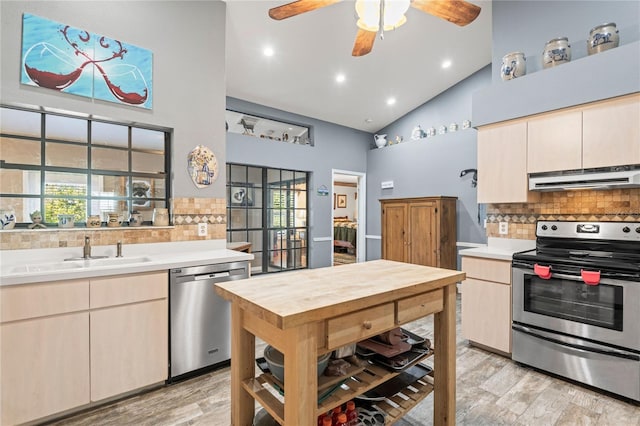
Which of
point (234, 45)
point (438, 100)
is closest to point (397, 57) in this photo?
point (438, 100)

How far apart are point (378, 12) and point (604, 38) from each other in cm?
197

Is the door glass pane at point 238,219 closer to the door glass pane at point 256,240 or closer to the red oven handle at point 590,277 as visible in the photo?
the door glass pane at point 256,240

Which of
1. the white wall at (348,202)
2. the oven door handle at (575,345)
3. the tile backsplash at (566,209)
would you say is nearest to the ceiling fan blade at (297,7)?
the tile backsplash at (566,209)

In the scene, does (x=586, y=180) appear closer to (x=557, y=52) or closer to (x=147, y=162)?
(x=557, y=52)

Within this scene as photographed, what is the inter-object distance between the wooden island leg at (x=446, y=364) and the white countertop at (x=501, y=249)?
136 centimetres

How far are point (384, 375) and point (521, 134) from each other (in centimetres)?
256

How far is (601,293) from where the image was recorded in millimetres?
2211

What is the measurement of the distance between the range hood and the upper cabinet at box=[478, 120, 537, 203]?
0.38 ft

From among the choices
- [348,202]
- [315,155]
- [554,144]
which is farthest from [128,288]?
[348,202]

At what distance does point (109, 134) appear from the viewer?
8.87ft

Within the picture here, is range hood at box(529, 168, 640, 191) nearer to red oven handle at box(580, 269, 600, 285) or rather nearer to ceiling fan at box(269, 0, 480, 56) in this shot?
red oven handle at box(580, 269, 600, 285)

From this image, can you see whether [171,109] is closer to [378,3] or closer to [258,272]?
[378,3]

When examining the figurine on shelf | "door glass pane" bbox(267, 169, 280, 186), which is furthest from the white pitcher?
the figurine on shelf

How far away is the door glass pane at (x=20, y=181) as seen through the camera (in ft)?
7.49
